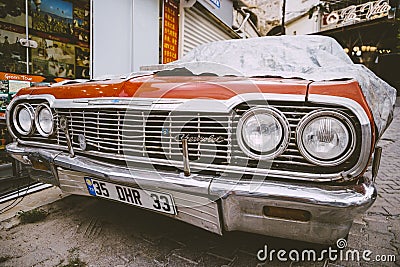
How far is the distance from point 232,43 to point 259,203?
217 cm

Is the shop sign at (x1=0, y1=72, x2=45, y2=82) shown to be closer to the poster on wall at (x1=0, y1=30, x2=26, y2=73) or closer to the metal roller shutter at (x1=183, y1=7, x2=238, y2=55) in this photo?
the poster on wall at (x1=0, y1=30, x2=26, y2=73)

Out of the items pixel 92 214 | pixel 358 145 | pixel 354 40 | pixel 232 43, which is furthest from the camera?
pixel 354 40

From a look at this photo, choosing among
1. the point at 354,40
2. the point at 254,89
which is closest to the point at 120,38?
the point at 254,89

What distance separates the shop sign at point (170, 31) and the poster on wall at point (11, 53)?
293 cm

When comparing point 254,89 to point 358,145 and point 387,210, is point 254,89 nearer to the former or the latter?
point 358,145

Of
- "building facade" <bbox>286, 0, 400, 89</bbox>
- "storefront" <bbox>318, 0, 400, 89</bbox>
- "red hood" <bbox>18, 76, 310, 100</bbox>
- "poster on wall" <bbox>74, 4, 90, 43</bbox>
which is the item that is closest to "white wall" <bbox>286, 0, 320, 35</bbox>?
"building facade" <bbox>286, 0, 400, 89</bbox>

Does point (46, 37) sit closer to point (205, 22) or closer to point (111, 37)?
point (111, 37)

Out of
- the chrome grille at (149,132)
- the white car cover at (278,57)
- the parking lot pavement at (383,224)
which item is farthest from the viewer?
the white car cover at (278,57)

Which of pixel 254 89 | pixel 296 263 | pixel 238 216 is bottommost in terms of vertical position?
pixel 296 263

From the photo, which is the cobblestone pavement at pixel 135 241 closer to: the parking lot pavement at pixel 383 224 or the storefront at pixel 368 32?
the parking lot pavement at pixel 383 224

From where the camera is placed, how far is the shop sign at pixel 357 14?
14950 mm

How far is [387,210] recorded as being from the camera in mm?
2746

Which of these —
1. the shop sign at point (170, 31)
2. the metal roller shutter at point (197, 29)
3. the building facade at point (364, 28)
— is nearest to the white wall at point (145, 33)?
the shop sign at point (170, 31)

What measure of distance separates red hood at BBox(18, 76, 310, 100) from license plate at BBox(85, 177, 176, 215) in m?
0.53
